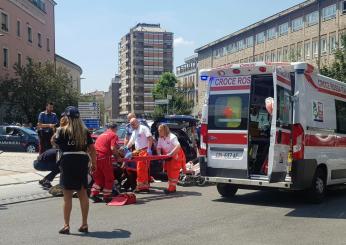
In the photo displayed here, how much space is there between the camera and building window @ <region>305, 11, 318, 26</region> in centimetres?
6229

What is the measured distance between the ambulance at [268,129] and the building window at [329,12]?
167 ft

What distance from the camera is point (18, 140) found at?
26281 millimetres

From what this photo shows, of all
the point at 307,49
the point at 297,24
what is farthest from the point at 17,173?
the point at 297,24

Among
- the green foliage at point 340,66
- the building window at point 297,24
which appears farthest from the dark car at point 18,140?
the building window at point 297,24

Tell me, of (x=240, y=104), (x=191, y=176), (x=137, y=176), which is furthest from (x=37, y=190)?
(x=240, y=104)

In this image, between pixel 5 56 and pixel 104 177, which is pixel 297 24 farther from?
pixel 104 177

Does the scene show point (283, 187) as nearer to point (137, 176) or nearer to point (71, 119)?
point (137, 176)

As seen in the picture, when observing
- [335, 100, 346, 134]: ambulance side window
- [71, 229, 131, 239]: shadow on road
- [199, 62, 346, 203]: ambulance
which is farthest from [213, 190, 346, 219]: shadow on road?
[71, 229, 131, 239]: shadow on road

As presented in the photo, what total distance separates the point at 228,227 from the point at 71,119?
2917 millimetres

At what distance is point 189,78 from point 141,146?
352 ft

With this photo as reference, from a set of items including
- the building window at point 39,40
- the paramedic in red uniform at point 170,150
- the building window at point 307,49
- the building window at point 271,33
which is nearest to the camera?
the paramedic in red uniform at point 170,150

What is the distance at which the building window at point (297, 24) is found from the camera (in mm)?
65562

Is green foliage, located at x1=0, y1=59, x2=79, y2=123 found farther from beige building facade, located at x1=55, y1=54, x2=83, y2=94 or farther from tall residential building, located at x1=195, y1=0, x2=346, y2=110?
beige building facade, located at x1=55, y1=54, x2=83, y2=94

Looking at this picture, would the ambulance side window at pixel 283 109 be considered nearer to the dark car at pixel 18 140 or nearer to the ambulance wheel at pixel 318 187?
the ambulance wheel at pixel 318 187
